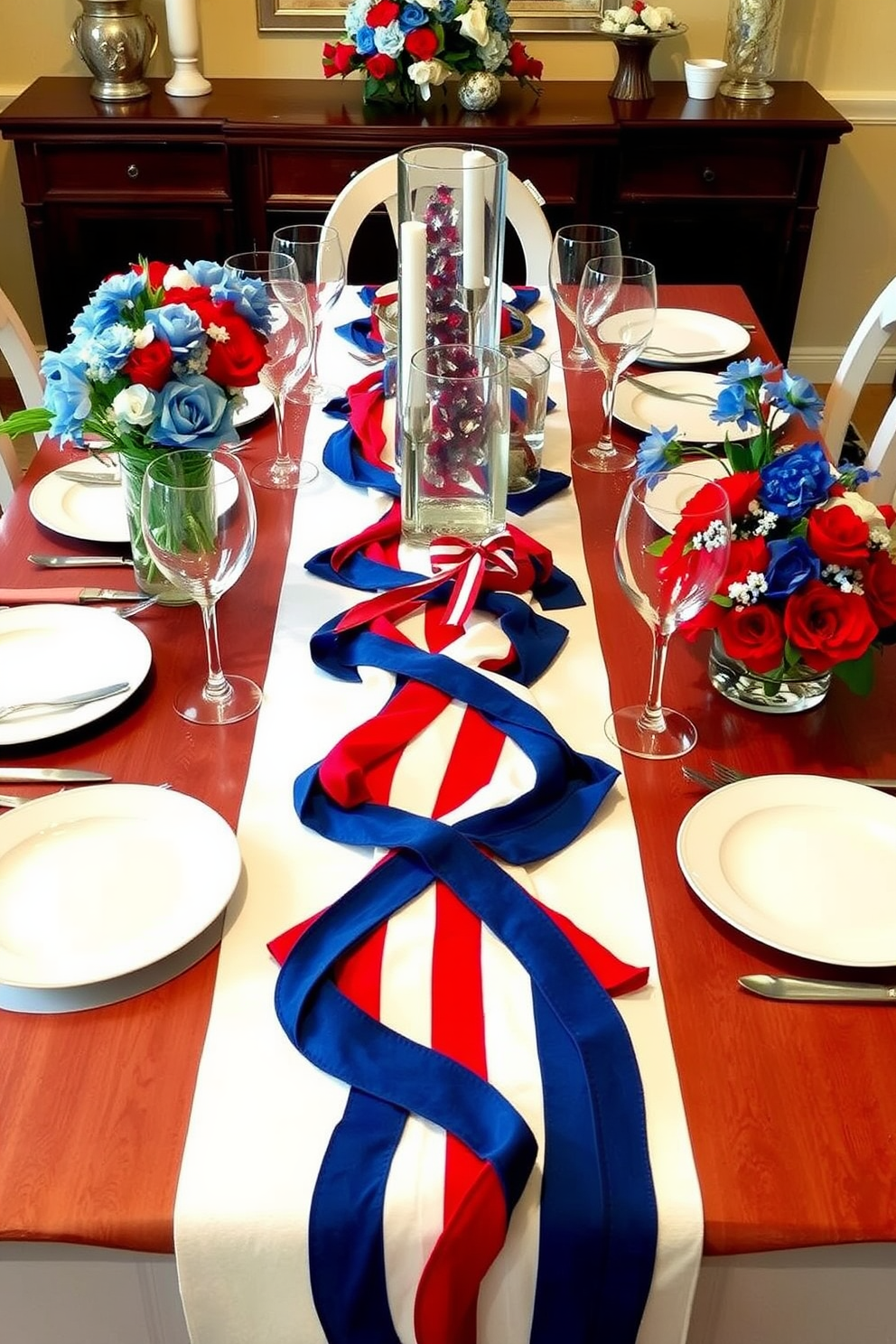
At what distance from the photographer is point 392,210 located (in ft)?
7.66

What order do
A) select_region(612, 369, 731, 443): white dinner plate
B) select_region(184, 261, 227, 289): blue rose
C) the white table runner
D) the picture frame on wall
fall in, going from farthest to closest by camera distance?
the picture frame on wall
select_region(612, 369, 731, 443): white dinner plate
select_region(184, 261, 227, 289): blue rose
the white table runner

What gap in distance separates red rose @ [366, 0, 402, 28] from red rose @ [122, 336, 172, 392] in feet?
6.75

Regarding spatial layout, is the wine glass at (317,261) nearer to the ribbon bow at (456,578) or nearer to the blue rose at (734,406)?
the ribbon bow at (456,578)

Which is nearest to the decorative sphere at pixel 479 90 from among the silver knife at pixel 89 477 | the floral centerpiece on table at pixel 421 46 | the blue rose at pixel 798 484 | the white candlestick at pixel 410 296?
the floral centerpiece on table at pixel 421 46

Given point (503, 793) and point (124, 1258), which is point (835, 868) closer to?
point (503, 793)

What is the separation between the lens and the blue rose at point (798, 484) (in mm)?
1151

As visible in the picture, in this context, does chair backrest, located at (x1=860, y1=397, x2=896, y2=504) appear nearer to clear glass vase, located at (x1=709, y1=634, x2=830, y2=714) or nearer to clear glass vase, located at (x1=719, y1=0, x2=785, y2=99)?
clear glass vase, located at (x1=709, y1=634, x2=830, y2=714)

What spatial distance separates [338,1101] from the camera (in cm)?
83

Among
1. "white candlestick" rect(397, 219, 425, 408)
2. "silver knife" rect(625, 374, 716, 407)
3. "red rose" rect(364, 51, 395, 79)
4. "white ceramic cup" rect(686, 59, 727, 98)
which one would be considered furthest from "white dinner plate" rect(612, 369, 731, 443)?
"white ceramic cup" rect(686, 59, 727, 98)

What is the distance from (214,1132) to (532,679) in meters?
0.57

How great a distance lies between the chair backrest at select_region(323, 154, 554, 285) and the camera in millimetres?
2260

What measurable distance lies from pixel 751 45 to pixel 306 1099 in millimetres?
3130

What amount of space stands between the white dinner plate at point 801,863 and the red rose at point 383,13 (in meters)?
2.44

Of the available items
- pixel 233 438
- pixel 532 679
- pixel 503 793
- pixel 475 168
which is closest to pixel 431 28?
pixel 475 168
